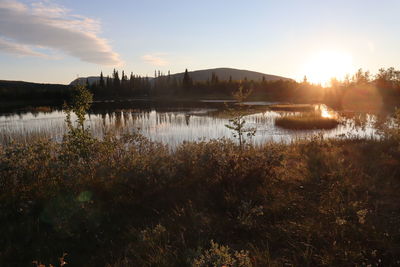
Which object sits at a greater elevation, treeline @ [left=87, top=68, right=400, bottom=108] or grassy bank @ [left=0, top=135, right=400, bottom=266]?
treeline @ [left=87, top=68, right=400, bottom=108]

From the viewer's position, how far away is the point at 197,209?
6133 millimetres

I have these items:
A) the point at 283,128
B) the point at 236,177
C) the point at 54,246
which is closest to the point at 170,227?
the point at 54,246

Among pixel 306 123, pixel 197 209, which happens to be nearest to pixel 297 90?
pixel 306 123

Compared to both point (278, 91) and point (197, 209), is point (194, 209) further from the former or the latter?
point (278, 91)

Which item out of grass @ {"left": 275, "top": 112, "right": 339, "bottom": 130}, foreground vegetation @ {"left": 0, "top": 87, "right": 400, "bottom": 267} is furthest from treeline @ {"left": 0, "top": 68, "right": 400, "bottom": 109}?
foreground vegetation @ {"left": 0, "top": 87, "right": 400, "bottom": 267}

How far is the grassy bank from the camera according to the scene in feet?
14.3

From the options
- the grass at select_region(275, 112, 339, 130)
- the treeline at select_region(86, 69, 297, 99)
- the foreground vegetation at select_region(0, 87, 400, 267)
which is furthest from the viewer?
the treeline at select_region(86, 69, 297, 99)

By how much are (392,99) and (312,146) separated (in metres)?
42.7

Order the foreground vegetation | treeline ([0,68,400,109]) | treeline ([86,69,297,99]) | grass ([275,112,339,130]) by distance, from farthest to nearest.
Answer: treeline ([86,69,297,99]) < treeline ([0,68,400,109]) < grass ([275,112,339,130]) < the foreground vegetation

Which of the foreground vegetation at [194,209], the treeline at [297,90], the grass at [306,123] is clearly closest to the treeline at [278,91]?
the treeline at [297,90]

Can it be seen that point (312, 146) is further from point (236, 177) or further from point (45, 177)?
point (45, 177)

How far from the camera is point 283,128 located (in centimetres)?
2352

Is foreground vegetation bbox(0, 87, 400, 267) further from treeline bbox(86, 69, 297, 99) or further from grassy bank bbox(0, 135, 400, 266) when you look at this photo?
treeline bbox(86, 69, 297, 99)

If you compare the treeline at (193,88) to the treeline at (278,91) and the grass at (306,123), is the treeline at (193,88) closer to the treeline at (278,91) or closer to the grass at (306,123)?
the treeline at (278,91)
